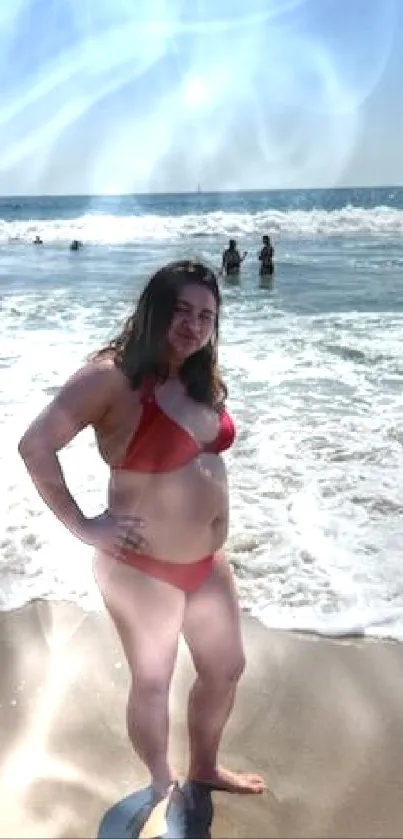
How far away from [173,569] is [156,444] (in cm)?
42

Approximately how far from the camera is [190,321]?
2.66 meters

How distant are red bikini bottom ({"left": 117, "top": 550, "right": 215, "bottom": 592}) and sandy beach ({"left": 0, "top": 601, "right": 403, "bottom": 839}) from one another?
2.94 feet

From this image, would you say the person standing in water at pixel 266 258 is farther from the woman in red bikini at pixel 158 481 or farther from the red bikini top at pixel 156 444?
the red bikini top at pixel 156 444

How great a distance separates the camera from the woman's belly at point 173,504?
2.68m

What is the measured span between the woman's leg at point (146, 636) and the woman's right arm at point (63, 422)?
0.25 m

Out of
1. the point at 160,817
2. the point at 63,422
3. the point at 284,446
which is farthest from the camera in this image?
the point at 284,446

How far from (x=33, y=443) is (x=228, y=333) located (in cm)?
1190

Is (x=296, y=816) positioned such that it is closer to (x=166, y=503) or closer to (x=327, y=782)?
(x=327, y=782)

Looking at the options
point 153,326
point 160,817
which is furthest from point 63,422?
point 160,817

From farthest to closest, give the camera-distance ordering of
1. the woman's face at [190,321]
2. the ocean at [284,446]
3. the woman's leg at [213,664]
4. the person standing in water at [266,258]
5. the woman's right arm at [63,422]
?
the person standing in water at [266,258], the ocean at [284,446], the woman's leg at [213,664], the woman's face at [190,321], the woman's right arm at [63,422]

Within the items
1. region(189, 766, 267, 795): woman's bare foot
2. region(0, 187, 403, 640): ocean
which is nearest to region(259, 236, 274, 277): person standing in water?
region(0, 187, 403, 640): ocean

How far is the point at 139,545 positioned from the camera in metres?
2.67

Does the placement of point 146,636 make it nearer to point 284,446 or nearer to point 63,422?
point 63,422

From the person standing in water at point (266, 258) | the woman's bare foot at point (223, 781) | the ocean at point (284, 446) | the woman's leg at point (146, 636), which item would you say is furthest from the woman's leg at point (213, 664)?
the person standing in water at point (266, 258)
